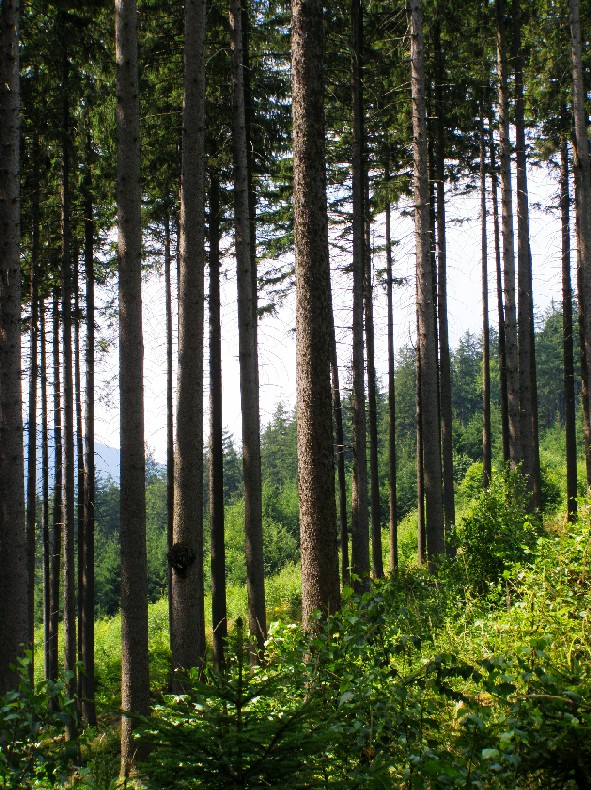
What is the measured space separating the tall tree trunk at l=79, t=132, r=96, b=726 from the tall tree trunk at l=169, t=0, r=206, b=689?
8402mm

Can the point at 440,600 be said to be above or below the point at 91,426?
below

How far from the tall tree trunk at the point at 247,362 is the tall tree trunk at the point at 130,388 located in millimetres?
3335

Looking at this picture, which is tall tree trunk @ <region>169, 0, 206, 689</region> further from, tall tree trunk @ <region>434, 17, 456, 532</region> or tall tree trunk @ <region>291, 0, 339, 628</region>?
tall tree trunk @ <region>434, 17, 456, 532</region>

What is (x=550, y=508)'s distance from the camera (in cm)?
2595

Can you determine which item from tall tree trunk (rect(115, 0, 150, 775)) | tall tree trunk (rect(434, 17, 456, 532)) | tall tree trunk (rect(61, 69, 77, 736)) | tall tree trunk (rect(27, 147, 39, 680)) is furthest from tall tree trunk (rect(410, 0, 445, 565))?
tall tree trunk (rect(27, 147, 39, 680))

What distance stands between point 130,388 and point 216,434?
590 centimetres

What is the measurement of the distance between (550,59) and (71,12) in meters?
12.2

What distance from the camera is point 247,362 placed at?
463 inches

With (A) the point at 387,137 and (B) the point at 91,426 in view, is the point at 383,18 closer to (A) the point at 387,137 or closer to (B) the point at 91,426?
(A) the point at 387,137

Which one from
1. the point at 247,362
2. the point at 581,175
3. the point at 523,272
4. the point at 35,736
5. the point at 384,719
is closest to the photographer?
the point at 384,719

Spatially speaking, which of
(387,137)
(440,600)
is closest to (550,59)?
(387,137)

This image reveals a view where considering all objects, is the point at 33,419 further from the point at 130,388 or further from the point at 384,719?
the point at 384,719

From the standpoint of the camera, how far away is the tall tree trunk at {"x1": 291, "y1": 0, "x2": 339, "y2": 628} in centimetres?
631

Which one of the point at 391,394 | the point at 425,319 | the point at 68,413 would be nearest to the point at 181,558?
the point at 425,319
